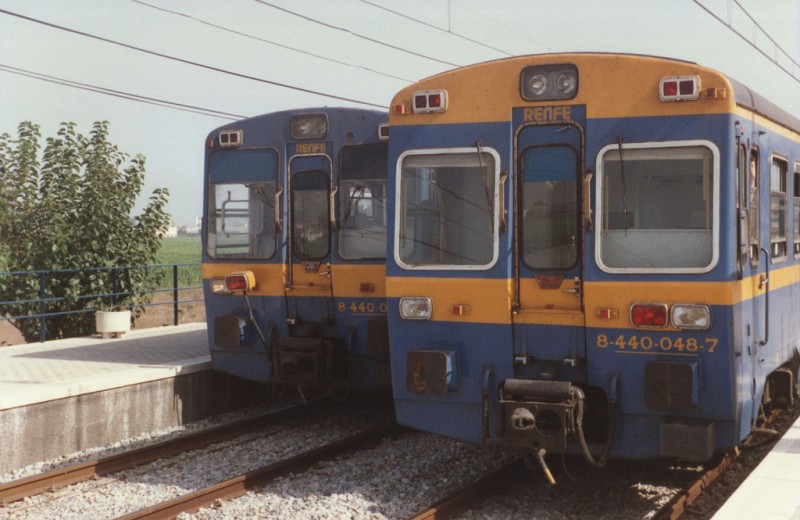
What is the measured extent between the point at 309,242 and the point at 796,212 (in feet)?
16.5

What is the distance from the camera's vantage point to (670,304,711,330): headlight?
6.52 metres

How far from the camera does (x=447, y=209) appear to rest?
737cm

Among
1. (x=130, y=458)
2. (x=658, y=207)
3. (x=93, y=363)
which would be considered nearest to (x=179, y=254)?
(x=93, y=363)

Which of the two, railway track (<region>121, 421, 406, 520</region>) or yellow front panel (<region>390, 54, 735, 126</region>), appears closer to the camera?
Answer: yellow front panel (<region>390, 54, 735, 126</region>)

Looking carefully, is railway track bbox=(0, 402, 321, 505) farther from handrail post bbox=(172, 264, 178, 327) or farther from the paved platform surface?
handrail post bbox=(172, 264, 178, 327)

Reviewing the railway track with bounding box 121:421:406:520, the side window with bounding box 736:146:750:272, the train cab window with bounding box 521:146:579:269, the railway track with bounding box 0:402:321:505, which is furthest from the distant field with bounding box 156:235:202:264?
the side window with bounding box 736:146:750:272

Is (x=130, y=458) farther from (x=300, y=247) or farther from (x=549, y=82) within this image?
(x=549, y=82)

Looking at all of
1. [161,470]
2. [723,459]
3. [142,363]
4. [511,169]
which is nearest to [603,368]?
[511,169]

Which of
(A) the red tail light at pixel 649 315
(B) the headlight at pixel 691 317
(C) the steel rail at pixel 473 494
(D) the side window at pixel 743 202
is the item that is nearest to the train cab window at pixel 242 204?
(C) the steel rail at pixel 473 494

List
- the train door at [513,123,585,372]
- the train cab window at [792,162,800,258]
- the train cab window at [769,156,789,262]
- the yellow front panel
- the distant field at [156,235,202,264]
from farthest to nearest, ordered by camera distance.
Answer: the distant field at [156,235,202,264] → the train cab window at [792,162,800,258] → the train cab window at [769,156,789,262] → the train door at [513,123,585,372] → the yellow front panel

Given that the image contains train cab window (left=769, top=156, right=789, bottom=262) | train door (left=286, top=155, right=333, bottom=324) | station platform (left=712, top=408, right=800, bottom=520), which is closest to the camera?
station platform (left=712, top=408, right=800, bottom=520)

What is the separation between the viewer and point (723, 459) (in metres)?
8.23

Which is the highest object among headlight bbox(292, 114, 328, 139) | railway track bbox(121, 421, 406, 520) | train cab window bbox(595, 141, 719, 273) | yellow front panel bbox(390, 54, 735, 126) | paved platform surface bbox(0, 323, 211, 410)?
headlight bbox(292, 114, 328, 139)

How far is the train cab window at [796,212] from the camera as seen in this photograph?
898cm
